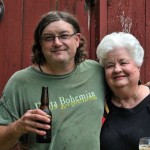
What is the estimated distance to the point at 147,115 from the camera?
2.86 meters

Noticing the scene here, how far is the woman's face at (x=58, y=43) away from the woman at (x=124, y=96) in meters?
0.28

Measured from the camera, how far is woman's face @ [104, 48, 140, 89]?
2855 millimetres

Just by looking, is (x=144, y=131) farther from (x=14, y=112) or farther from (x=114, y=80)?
(x=14, y=112)

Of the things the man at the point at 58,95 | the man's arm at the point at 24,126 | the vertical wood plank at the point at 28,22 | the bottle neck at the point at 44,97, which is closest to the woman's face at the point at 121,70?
the man at the point at 58,95

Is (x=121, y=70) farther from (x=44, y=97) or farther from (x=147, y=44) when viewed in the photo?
(x=147, y=44)

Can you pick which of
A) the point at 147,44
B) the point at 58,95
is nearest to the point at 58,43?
the point at 58,95

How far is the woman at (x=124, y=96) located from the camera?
2.82 metres

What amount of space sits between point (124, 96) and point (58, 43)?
59cm

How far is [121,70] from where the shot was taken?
9.35 ft

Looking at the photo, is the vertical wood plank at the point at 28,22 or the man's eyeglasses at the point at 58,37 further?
the vertical wood plank at the point at 28,22

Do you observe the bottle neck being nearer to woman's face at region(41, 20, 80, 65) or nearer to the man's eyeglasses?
woman's face at region(41, 20, 80, 65)

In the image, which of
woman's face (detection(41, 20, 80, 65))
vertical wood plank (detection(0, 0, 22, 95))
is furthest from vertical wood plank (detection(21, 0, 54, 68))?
woman's face (detection(41, 20, 80, 65))

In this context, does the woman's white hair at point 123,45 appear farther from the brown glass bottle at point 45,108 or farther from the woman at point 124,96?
the brown glass bottle at point 45,108

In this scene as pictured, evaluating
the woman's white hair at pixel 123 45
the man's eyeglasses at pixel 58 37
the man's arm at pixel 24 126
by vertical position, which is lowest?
the man's arm at pixel 24 126
